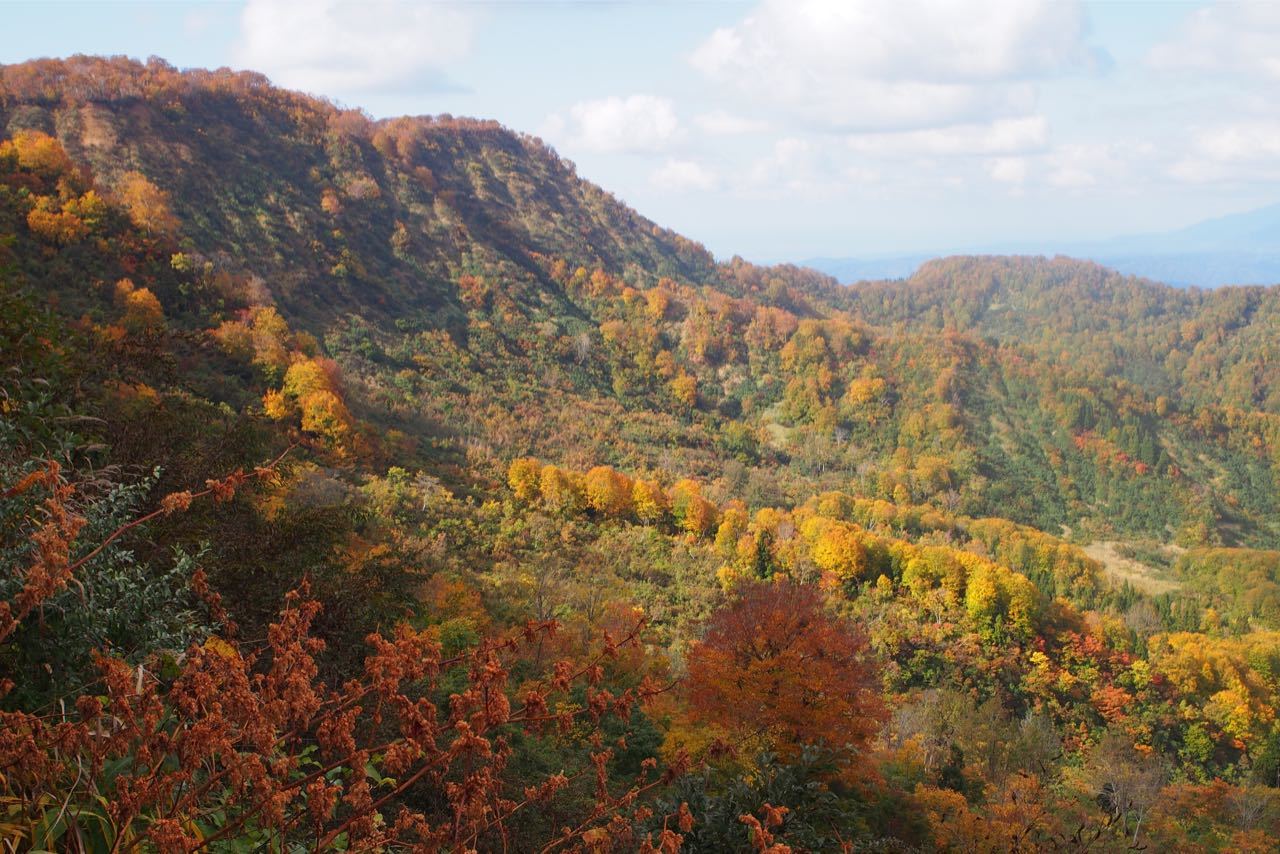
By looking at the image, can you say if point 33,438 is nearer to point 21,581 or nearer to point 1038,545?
point 21,581

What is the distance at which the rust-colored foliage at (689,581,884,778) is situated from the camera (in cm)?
1297

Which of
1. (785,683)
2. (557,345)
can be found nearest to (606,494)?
(785,683)

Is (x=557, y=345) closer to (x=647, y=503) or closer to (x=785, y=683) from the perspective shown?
(x=647, y=503)

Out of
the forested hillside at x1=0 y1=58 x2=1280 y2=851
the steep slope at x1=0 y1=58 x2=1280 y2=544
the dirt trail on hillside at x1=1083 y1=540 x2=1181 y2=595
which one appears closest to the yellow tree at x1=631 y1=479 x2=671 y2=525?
the forested hillside at x1=0 y1=58 x2=1280 y2=851

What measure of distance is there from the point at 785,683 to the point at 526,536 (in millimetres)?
18938

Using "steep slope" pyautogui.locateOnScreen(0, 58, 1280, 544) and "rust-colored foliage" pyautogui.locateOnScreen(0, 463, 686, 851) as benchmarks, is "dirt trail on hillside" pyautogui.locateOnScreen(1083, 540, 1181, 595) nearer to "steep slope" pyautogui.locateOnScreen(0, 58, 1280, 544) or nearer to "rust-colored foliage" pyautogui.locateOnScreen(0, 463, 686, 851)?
"steep slope" pyautogui.locateOnScreen(0, 58, 1280, 544)

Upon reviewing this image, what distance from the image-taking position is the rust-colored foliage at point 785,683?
13.0 m

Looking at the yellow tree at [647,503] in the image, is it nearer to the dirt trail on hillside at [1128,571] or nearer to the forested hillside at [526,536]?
the forested hillside at [526,536]

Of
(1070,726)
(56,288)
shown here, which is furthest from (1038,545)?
(56,288)

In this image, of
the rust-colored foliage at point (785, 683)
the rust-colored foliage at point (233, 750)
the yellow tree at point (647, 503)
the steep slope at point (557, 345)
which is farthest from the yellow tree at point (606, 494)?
the rust-colored foliage at point (233, 750)

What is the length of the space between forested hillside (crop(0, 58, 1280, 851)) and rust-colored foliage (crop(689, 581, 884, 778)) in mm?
86

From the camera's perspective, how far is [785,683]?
518 inches

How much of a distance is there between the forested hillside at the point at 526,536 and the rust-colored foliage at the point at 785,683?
0.09 meters

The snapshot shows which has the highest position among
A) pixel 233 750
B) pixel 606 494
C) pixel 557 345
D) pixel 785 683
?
pixel 557 345
